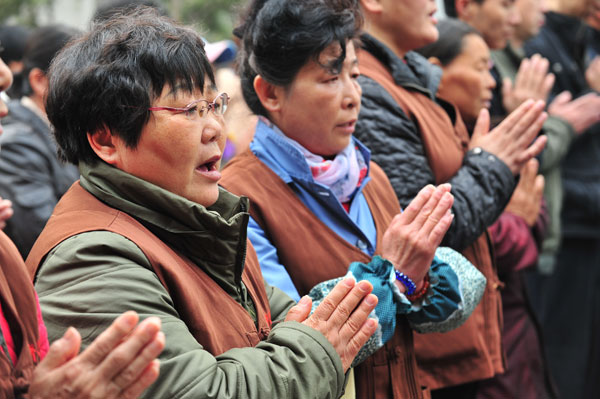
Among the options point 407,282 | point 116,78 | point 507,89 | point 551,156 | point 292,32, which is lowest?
point 551,156

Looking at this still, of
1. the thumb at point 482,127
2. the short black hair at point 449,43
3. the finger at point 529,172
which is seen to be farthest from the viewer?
the finger at point 529,172

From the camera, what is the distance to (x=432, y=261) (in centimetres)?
264

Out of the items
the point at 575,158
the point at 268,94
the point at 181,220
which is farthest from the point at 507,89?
the point at 181,220

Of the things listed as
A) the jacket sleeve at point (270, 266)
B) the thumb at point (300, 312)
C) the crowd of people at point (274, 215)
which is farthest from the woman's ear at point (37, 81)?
the thumb at point (300, 312)

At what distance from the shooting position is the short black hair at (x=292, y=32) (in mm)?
2613

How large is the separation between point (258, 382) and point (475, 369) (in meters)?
1.39

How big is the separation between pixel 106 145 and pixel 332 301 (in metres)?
0.68

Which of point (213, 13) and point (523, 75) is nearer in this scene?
point (523, 75)

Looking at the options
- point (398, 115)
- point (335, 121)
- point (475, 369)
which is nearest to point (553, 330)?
point (475, 369)

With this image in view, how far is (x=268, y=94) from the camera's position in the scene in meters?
2.76

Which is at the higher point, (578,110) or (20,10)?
(578,110)

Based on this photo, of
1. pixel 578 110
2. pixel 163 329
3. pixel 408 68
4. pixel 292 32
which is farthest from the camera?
pixel 578 110

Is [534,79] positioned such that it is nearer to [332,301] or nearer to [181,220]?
[332,301]

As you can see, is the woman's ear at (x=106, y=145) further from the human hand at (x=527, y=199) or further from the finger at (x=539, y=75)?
the finger at (x=539, y=75)
